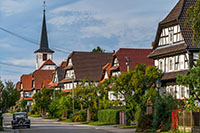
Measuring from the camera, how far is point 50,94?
3314 inches

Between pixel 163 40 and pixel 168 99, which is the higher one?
pixel 163 40

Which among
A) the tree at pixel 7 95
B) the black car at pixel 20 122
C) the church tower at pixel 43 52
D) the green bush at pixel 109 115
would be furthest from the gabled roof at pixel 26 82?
the black car at pixel 20 122

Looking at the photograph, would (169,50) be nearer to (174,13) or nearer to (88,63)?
(174,13)

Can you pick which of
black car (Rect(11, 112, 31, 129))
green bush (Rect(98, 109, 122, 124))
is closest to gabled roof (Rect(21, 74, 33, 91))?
green bush (Rect(98, 109, 122, 124))

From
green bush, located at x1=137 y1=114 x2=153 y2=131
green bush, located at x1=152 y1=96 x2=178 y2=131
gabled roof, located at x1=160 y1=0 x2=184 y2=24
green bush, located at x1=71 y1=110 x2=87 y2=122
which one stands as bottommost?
green bush, located at x1=71 y1=110 x2=87 y2=122

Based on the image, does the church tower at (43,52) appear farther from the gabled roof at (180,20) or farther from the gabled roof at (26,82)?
the gabled roof at (180,20)

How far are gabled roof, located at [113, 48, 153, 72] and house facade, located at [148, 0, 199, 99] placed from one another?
1584cm

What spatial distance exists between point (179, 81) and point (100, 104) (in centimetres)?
3165

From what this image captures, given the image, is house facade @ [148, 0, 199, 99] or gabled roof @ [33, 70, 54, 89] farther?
gabled roof @ [33, 70, 54, 89]

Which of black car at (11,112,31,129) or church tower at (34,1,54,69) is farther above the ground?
church tower at (34,1,54,69)

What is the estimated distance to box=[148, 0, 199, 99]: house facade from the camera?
41.3 metres

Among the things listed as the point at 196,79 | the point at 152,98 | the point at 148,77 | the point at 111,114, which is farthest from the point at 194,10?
the point at 111,114

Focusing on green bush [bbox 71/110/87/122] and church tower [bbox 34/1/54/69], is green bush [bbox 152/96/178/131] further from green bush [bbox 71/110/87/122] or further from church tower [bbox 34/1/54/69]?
church tower [bbox 34/1/54/69]

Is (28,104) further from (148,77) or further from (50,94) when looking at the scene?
(148,77)
